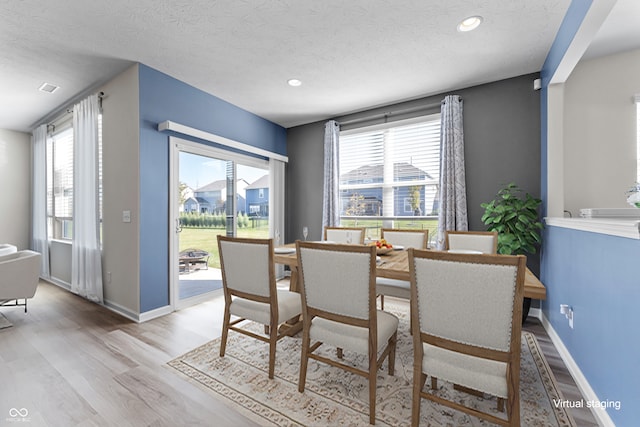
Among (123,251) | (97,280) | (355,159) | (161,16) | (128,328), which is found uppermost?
(161,16)

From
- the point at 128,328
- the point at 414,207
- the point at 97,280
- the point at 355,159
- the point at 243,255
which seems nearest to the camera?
the point at 243,255

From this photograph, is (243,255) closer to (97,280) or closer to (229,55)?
(229,55)

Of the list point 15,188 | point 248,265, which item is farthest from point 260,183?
point 15,188

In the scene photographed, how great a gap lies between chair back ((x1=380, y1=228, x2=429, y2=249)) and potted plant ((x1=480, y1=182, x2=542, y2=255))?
74cm

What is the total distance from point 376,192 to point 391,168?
42 centimetres

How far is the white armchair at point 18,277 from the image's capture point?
272 cm

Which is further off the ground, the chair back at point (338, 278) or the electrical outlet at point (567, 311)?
the chair back at point (338, 278)

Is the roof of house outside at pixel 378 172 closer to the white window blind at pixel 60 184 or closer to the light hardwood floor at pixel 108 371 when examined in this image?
the light hardwood floor at pixel 108 371

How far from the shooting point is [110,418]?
1491 mm

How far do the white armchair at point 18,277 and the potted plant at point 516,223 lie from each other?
16.0 feet

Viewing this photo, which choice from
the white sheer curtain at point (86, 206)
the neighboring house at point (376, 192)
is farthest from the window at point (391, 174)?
the white sheer curtain at point (86, 206)

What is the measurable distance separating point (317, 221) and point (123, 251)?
8.90 feet

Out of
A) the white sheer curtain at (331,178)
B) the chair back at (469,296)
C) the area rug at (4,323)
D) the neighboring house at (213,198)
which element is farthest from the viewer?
the white sheer curtain at (331,178)

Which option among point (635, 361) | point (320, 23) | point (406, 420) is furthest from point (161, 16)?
point (635, 361)
